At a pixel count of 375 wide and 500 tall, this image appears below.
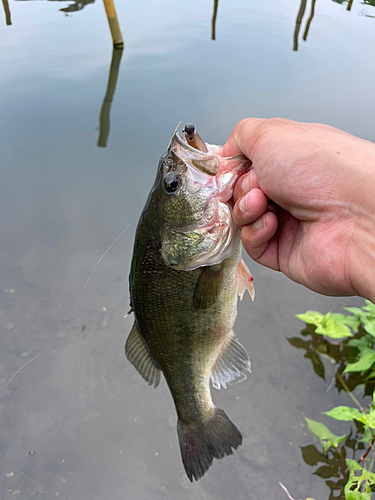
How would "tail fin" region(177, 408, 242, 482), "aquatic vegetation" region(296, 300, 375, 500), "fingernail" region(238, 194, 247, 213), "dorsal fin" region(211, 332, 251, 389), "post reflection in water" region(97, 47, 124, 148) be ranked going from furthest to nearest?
"post reflection in water" region(97, 47, 124, 148)
"aquatic vegetation" region(296, 300, 375, 500)
"dorsal fin" region(211, 332, 251, 389)
"tail fin" region(177, 408, 242, 482)
"fingernail" region(238, 194, 247, 213)

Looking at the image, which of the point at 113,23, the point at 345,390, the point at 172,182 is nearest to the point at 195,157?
the point at 172,182

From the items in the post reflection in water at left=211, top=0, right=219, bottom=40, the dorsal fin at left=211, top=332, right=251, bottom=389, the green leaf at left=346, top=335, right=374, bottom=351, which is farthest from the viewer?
the post reflection in water at left=211, top=0, right=219, bottom=40

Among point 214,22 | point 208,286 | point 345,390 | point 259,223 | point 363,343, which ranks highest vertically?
point 214,22

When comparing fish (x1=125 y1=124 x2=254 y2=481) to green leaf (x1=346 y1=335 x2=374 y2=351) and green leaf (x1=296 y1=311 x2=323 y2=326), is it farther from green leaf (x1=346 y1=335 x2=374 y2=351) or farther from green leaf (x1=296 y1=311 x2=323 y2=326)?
green leaf (x1=346 y1=335 x2=374 y2=351)

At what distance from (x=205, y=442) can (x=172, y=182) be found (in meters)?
1.18

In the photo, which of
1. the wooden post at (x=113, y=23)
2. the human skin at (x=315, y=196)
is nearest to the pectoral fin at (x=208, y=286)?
the human skin at (x=315, y=196)

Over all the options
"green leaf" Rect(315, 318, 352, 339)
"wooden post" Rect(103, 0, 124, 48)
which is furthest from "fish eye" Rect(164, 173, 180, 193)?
"wooden post" Rect(103, 0, 124, 48)

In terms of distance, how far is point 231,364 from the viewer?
5.88ft

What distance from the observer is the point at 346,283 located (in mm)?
1282

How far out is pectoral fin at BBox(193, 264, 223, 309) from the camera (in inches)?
59.1

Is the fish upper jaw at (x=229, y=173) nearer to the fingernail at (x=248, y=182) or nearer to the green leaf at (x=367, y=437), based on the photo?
the fingernail at (x=248, y=182)

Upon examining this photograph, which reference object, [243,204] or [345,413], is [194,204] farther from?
[345,413]

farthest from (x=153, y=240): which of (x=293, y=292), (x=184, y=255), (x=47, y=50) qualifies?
(x=47, y=50)

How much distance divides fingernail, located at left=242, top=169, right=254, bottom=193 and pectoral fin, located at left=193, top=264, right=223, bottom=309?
33 centimetres
